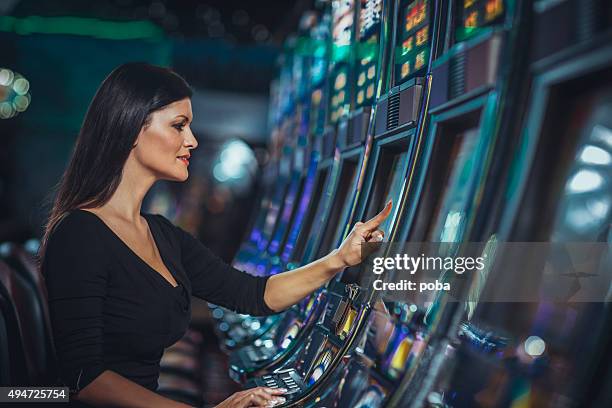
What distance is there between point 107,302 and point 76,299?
13 centimetres

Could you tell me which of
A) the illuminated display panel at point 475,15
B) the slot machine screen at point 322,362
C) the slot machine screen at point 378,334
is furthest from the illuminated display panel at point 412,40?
the slot machine screen at point 322,362

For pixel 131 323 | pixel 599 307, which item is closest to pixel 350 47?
pixel 131 323

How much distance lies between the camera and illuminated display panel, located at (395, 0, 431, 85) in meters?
1.43

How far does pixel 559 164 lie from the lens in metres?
0.96

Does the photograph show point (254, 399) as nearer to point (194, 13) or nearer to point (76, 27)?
point (76, 27)

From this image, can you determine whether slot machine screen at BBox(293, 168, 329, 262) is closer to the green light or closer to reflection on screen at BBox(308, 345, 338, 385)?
reflection on screen at BBox(308, 345, 338, 385)

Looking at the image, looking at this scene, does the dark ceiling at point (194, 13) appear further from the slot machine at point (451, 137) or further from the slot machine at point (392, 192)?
the slot machine at point (451, 137)

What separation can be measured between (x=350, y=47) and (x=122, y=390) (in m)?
1.36

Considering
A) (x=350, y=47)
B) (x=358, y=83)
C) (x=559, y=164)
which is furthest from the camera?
(x=350, y=47)

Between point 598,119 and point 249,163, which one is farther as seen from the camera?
point 249,163

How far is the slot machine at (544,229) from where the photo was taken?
2.90 ft

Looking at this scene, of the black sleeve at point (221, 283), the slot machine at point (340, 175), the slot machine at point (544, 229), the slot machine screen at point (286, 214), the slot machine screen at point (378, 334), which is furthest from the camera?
the slot machine screen at point (286, 214)

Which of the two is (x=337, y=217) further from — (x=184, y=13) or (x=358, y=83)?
(x=184, y=13)

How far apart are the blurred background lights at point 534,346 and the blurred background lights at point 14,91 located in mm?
4987
